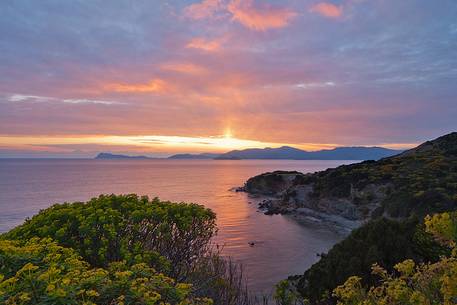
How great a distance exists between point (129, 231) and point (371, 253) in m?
7.52

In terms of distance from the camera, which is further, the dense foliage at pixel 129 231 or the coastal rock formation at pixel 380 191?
the coastal rock formation at pixel 380 191

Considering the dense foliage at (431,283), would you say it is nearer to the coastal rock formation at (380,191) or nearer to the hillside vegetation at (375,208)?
the hillside vegetation at (375,208)

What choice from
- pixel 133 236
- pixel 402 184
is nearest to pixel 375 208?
pixel 402 184

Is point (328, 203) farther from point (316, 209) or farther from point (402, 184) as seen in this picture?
point (402, 184)

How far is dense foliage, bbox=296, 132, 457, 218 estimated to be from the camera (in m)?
32.1

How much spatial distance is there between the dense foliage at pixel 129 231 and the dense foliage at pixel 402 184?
79.4 ft

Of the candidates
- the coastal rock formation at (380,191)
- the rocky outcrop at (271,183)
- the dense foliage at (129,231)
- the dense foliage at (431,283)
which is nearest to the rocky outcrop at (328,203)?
the coastal rock formation at (380,191)

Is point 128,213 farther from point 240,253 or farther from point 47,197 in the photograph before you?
point 47,197

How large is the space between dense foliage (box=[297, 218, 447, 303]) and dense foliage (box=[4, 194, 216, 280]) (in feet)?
15.5

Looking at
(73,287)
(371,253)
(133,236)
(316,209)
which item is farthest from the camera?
(316,209)

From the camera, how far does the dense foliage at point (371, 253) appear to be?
11945 millimetres

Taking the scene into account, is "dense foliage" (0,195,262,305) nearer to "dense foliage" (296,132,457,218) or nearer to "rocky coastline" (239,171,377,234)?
"dense foliage" (296,132,457,218)

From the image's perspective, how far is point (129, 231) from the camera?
30.6 ft

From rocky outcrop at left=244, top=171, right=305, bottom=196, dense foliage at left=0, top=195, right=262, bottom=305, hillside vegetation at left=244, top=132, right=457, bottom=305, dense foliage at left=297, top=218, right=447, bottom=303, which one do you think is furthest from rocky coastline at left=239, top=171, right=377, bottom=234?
dense foliage at left=0, top=195, right=262, bottom=305
